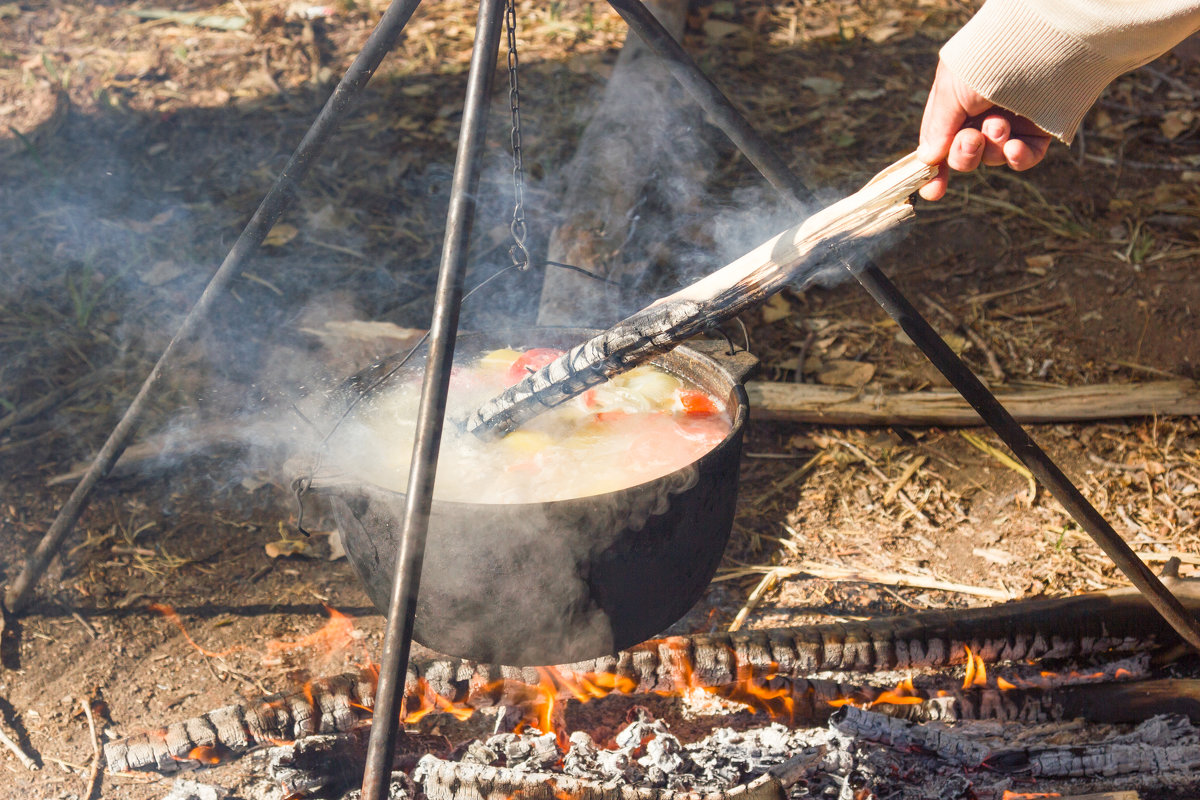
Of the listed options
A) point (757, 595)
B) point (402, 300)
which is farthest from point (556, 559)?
point (402, 300)

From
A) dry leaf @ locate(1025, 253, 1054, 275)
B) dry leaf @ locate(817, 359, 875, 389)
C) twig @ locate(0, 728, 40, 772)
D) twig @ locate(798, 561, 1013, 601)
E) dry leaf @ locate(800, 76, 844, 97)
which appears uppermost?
dry leaf @ locate(800, 76, 844, 97)

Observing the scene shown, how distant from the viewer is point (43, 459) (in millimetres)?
3746

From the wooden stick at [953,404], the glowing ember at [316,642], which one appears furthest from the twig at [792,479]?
the glowing ember at [316,642]

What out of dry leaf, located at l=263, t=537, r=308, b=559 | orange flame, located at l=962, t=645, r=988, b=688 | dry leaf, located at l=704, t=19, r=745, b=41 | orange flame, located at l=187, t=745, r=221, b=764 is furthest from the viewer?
dry leaf, located at l=704, t=19, r=745, b=41

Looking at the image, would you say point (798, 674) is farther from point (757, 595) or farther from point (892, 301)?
point (892, 301)

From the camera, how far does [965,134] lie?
1.88 metres

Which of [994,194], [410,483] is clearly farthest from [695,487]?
[994,194]

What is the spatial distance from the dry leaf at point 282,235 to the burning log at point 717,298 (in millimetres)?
3227

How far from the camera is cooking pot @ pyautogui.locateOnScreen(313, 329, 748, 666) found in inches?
75.2

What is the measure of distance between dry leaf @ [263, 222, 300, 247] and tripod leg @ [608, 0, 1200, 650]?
3385 mm

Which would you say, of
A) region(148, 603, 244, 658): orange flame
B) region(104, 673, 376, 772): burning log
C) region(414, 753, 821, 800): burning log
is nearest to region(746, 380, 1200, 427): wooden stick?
region(414, 753, 821, 800): burning log

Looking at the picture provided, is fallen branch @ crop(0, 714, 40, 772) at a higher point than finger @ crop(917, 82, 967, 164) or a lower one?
lower

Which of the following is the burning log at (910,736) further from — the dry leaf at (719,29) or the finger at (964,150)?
the dry leaf at (719,29)

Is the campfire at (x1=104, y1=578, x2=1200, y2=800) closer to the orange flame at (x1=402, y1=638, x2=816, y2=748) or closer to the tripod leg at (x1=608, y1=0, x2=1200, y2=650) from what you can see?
the orange flame at (x1=402, y1=638, x2=816, y2=748)
